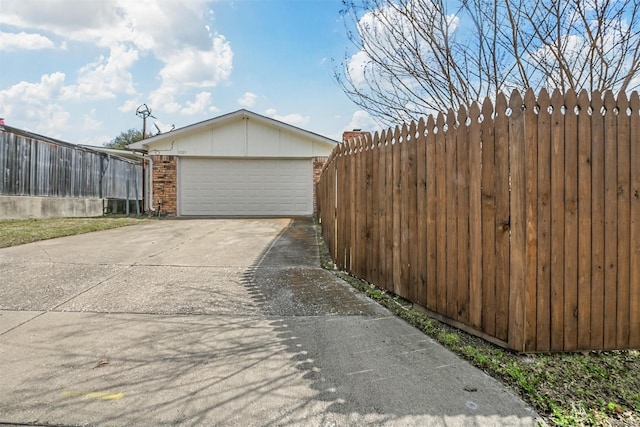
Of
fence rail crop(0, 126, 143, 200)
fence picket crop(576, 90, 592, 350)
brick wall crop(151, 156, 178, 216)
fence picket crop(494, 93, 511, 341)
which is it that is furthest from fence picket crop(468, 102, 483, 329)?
fence rail crop(0, 126, 143, 200)

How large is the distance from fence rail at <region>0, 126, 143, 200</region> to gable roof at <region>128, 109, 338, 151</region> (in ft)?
9.03

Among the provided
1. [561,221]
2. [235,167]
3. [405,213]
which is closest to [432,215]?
[405,213]

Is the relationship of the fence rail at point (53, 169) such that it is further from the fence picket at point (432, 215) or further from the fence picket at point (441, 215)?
the fence picket at point (441, 215)

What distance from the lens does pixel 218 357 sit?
8.40 feet

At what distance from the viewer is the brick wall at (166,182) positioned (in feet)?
45.9

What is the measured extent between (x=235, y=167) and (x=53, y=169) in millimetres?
6853

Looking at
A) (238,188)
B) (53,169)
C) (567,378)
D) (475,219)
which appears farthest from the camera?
(238,188)

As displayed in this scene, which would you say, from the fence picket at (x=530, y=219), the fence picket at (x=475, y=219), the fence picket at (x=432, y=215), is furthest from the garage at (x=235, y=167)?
the fence picket at (x=530, y=219)

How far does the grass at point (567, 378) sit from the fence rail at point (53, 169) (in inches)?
563

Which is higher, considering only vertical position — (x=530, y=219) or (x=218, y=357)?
(x=530, y=219)

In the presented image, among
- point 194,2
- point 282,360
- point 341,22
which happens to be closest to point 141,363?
point 282,360

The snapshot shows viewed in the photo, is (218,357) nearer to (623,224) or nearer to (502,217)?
(502,217)

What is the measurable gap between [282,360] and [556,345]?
6.59ft

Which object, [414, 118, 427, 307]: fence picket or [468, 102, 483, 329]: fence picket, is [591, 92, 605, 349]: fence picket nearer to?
[468, 102, 483, 329]: fence picket
